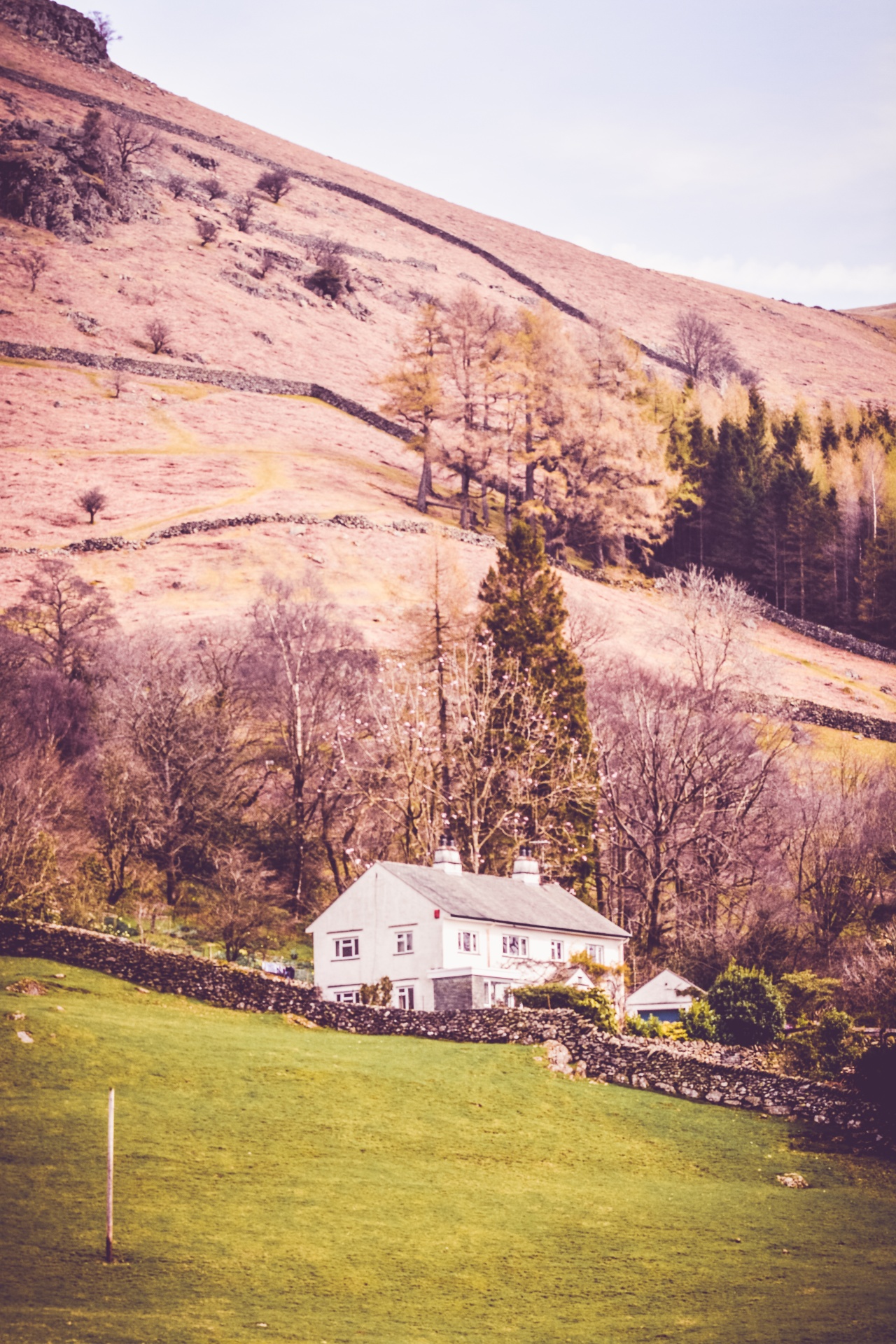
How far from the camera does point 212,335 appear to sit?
6462 inches

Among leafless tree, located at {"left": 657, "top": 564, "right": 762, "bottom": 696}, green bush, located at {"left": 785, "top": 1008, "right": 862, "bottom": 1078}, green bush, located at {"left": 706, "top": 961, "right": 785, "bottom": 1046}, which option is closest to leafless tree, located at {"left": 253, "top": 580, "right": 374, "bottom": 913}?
green bush, located at {"left": 706, "top": 961, "right": 785, "bottom": 1046}

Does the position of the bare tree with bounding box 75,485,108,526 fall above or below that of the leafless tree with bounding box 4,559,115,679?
above

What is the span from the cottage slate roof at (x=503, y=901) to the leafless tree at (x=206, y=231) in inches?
6212

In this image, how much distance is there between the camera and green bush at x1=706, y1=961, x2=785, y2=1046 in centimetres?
4616

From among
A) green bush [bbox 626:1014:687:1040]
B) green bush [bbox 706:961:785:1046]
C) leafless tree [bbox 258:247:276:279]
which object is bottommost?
green bush [bbox 626:1014:687:1040]

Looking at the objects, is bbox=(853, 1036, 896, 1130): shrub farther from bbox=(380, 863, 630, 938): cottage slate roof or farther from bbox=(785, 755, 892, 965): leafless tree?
bbox=(785, 755, 892, 965): leafless tree

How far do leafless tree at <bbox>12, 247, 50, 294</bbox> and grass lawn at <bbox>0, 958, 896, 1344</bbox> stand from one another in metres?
133

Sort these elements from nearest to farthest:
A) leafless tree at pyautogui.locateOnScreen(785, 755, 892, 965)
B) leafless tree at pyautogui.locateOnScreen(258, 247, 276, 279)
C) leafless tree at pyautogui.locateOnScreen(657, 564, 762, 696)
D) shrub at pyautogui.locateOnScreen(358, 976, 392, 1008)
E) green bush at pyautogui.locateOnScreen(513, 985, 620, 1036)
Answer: green bush at pyautogui.locateOnScreen(513, 985, 620, 1036), shrub at pyautogui.locateOnScreen(358, 976, 392, 1008), leafless tree at pyautogui.locateOnScreen(785, 755, 892, 965), leafless tree at pyautogui.locateOnScreen(657, 564, 762, 696), leafless tree at pyautogui.locateOnScreen(258, 247, 276, 279)

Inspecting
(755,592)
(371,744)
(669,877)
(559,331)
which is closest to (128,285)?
(559,331)

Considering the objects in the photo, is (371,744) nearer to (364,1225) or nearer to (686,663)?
(686,663)

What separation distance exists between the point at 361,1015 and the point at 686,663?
204 ft

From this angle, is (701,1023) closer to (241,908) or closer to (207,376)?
(241,908)

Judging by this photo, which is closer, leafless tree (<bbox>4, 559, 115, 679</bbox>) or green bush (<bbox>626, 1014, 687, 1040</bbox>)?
green bush (<bbox>626, 1014, 687, 1040</bbox>)

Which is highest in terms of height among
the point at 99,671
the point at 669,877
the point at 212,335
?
the point at 212,335
